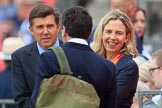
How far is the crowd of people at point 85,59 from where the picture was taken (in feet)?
18.0

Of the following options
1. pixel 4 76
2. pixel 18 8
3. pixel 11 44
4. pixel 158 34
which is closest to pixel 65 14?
pixel 4 76

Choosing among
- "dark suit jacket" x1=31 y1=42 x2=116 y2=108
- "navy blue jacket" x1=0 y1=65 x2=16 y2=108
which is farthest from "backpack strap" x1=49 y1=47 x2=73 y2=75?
"navy blue jacket" x1=0 y1=65 x2=16 y2=108

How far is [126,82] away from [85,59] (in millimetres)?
688

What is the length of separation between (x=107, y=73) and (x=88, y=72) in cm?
16

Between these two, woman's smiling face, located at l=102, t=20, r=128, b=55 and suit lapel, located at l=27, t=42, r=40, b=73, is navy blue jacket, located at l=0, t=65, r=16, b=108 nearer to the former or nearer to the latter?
suit lapel, located at l=27, t=42, r=40, b=73

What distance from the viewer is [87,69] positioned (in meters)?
5.48

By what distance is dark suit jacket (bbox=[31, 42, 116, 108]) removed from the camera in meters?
5.40

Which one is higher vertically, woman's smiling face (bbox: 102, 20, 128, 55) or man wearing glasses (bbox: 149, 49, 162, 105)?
woman's smiling face (bbox: 102, 20, 128, 55)

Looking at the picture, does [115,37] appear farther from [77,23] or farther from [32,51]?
[77,23]

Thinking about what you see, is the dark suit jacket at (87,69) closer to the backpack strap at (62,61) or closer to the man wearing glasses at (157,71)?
the backpack strap at (62,61)

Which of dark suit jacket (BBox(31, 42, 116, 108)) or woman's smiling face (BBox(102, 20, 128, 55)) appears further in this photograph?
woman's smiling face (BBox(102, 20, 128, 55))

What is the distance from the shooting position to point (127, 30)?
6523 millimetres

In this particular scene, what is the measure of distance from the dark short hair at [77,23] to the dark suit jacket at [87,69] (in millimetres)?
82

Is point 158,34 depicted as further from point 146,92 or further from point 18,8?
point 146,92
